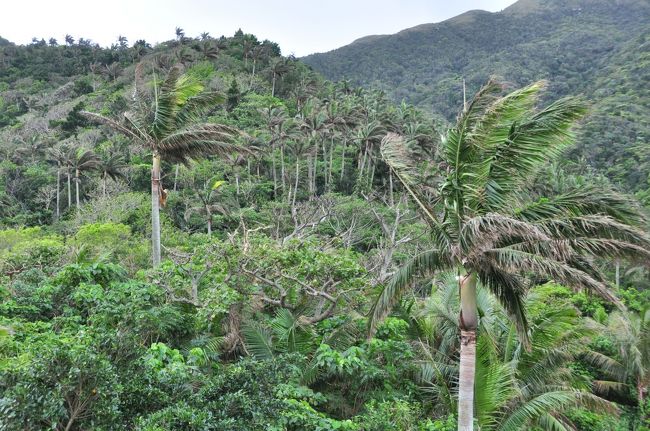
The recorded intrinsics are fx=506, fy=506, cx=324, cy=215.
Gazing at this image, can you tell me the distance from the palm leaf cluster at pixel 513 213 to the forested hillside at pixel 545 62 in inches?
1803

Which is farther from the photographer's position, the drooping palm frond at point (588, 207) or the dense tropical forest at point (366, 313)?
the drooping palm frond at point (588, 207)

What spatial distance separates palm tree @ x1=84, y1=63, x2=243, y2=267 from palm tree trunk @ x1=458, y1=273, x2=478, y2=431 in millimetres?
8649

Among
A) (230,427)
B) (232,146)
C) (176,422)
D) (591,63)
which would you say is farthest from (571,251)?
(591,63)

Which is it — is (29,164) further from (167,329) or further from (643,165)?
(643,165)

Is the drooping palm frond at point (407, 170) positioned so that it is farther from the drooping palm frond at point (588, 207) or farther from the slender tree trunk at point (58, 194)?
the slender tree trunk at point (58, 194)

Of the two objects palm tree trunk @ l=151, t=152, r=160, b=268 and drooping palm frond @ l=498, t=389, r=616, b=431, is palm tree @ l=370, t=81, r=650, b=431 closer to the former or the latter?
drooping palm frond @ l=498, t=389, r=616, b=431

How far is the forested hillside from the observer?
68375 mm

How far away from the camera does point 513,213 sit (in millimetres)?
7070

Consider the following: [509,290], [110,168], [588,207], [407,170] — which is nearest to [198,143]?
[407,170]

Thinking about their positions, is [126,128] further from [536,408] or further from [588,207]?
[536,408]

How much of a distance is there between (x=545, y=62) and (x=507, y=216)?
133236 mm

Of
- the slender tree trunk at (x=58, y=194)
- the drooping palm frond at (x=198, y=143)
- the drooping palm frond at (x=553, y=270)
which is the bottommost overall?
the slender tree trunk at (x=58, y=194)

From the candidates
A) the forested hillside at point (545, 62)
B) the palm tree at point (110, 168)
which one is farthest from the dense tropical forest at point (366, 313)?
the forested hillside at point (545, 62)

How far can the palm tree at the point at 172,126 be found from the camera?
526 inches
